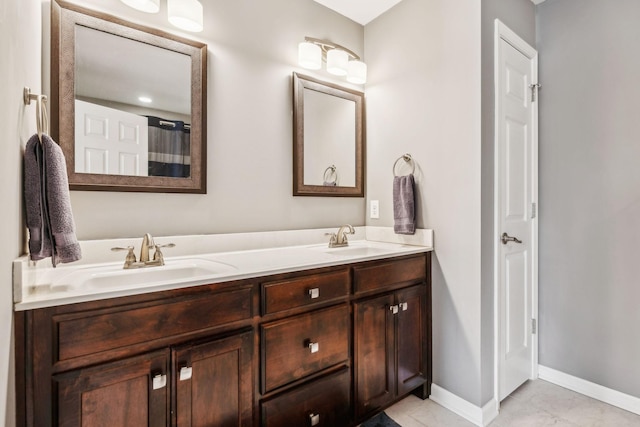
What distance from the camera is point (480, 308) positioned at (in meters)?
1.69

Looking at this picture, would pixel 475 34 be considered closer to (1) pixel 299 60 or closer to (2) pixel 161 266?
(1) pixel 299 60

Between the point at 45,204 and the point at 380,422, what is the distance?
68.7 inches

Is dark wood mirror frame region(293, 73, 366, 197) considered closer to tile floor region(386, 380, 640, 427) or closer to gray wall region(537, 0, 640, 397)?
gray wall region(537, 0, 640, 397)

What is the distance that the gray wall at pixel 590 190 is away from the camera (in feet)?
5.88

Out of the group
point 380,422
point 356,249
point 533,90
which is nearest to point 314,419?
point 380,422

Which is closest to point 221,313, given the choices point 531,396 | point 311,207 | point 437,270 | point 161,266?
point 161,266

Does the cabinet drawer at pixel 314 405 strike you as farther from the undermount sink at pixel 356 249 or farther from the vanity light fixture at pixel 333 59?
the vanity light fixture at pixel 333 59

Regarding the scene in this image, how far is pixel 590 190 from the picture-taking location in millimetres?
1935

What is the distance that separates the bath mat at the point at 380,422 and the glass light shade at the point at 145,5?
7.33 feet

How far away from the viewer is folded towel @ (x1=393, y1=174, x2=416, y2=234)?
197cm

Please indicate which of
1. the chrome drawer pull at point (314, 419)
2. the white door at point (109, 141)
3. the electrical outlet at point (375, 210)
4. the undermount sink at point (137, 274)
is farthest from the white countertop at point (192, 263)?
the chrome drawer pull at point (314, 419)

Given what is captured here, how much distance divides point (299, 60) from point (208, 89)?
2.06 ft

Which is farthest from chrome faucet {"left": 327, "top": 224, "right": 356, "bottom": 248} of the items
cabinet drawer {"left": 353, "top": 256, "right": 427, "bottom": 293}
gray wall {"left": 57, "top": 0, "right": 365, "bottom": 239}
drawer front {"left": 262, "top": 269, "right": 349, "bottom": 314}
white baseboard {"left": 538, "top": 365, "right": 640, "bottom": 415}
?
A: white baseboard {"left": 538, "top": 365, "right": 640, "bottom": 415}

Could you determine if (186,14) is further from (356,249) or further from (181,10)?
(356,249)
